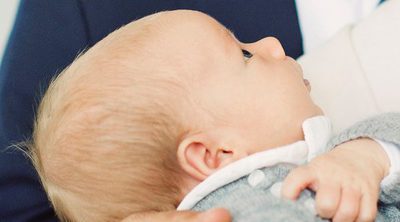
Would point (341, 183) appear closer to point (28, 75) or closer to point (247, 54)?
point (247, 54)

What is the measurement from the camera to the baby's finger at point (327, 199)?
0.66 m

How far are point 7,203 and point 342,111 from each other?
56 cm

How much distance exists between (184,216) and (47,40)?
0.43 meters

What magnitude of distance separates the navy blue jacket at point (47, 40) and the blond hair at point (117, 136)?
5.3 inches

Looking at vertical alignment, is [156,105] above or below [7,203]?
above

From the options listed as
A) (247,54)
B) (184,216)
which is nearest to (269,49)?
(247,54)

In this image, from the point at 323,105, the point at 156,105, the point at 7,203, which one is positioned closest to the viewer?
the point at 156,105

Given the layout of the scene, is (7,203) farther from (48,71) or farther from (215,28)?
(215,28)

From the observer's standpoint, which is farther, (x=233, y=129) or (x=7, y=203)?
(x=7, y=203)

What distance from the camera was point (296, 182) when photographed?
68 cm

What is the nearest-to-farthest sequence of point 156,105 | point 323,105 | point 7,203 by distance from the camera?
point 156,105
point 7,203
point 323,105

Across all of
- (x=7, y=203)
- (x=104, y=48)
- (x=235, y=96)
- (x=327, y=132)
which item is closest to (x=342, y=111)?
(x=327, y=132)

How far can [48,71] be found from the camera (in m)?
0.97

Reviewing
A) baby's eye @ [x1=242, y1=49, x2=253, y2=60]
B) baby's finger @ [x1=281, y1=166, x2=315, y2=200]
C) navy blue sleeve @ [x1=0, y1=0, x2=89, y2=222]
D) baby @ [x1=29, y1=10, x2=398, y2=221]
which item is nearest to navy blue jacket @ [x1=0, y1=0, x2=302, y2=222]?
navy blue sleeve @ [x1=0, y1=0, x2=89, y2=222]
